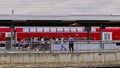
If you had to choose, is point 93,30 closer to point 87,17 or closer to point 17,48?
point 87,17

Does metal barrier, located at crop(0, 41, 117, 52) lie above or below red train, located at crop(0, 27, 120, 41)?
above

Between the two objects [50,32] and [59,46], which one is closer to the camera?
[59,46]

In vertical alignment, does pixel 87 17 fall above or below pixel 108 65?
above

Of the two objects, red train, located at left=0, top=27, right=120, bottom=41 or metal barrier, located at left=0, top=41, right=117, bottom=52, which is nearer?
metal barrier, located at left=0, top=41, right=117, bottom=52

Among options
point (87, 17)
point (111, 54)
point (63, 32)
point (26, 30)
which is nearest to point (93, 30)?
point (63, 32)

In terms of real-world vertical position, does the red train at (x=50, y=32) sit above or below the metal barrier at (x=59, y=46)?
below

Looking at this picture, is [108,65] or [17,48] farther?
[17,48]

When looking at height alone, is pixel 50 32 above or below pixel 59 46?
below

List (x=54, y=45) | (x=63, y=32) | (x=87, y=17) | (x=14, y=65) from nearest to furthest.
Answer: (x=14, y=65) < (x=54, y=45) < (x=87, y=17) < (x=63, y=32)

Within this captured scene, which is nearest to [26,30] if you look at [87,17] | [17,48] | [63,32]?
[63,32]

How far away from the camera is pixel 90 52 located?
118ft

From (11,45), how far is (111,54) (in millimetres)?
8327

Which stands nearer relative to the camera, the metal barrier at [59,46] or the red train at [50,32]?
the metal barrier at [59,46]

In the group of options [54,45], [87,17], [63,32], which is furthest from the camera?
[63,32]
